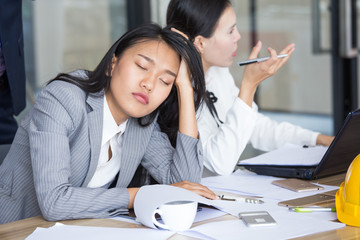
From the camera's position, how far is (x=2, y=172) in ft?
5.01

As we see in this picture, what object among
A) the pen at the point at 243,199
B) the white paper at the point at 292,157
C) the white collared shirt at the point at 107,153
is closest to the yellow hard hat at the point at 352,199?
the pen at the point at 243,199

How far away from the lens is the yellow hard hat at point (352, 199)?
3.55ft

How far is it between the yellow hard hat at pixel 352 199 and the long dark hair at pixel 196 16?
38.1 inches

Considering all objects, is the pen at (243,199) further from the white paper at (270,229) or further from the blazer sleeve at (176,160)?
the blazer sleeve at (176,160)

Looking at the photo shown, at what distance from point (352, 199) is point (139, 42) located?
80 centimetres

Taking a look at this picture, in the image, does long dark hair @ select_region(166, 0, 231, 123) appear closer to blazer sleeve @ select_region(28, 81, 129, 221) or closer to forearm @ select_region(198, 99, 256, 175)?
forearm @ select_region(198, 99, 256, 175)

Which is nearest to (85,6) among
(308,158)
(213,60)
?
(213,60)

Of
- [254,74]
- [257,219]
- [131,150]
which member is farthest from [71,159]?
[254,74]

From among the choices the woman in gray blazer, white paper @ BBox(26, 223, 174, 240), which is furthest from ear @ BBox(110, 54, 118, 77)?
white paper @ BBox(26, 223, 174, 240)

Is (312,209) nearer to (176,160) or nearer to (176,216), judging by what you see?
(176,216)

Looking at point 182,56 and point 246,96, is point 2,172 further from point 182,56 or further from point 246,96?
point 246,96

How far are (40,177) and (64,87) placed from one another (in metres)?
0.29

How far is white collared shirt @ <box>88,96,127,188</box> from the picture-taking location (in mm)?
1554

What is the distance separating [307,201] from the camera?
1.26 metres
